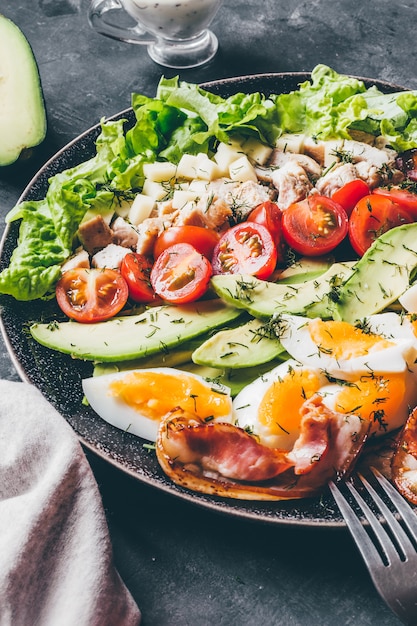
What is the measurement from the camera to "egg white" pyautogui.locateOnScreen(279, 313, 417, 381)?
288 centimetres

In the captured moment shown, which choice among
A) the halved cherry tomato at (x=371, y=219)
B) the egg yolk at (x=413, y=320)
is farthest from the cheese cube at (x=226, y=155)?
the egg yolk at (x=413, y=320)

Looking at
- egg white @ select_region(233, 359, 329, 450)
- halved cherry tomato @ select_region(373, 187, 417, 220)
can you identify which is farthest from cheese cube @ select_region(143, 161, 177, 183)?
egg white @ select_region(233, 359, 329, 450)

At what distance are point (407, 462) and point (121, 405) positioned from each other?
1.08m

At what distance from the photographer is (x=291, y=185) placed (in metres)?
3.62

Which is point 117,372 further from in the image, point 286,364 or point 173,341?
point 286,364

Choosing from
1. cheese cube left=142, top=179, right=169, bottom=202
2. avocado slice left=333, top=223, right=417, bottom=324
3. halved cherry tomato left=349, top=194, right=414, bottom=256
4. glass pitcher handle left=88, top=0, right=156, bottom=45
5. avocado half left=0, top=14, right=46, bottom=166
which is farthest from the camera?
glass pitcher handle left=88, top=0, right=156, bottom=45

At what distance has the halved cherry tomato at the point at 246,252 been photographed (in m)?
3.34

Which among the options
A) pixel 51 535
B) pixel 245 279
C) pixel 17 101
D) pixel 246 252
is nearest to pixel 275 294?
pixel 245 279

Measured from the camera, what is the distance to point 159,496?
3029 mm

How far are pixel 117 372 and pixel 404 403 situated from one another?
1121mm

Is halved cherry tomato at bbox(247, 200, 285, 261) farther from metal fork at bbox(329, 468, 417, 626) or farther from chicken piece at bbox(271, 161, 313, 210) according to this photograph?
metal fork at bbox(329, 468, 417, 626)

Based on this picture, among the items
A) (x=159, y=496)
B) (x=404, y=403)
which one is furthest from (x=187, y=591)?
(x=404, y=403)

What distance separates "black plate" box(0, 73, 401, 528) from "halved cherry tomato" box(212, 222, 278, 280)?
75 centimetres

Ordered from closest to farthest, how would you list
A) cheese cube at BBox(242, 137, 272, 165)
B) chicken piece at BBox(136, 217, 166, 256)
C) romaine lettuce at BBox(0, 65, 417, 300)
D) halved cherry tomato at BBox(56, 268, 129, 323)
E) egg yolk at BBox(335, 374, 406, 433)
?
egg yolk at BBox(335, 374, 406, 433), halved cherry tomato at BBox(56, 268, 129, 323), chicken piece at BBox(136, 217, 166, 256), romaine lettuce at BBox(0, 65, 417, 300), cheese cube at BBox(242, 137, 272, 165)
